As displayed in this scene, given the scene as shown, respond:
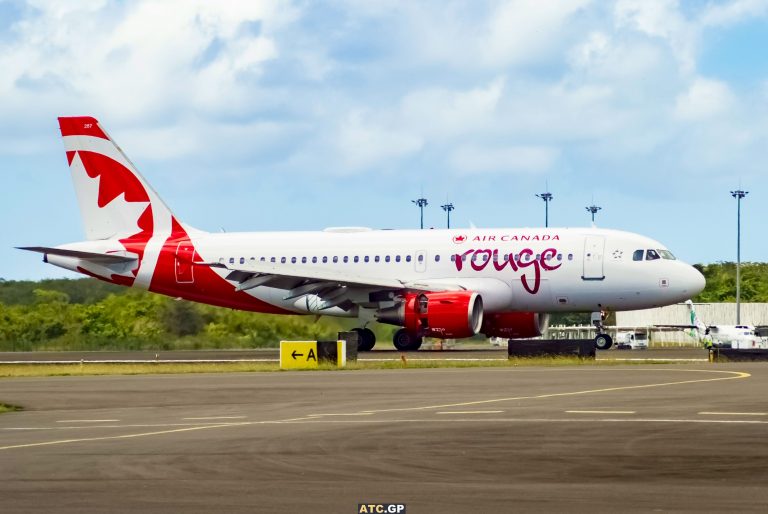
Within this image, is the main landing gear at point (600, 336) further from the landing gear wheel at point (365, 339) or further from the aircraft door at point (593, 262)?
the landing gear wheel at point (365, 339)

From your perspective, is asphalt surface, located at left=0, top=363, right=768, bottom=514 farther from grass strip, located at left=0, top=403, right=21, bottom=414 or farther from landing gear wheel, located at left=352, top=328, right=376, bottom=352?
landing gear wheel, located at left=352, top=328, right=376, bottom=352

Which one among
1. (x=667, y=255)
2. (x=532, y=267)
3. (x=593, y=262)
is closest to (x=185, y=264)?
(x=532, y=267)

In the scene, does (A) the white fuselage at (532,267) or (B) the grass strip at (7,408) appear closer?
(B) the grass strip at (7,408)

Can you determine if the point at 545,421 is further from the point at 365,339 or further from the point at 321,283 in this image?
the point at 365,339

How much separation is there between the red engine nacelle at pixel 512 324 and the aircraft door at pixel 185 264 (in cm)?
1278

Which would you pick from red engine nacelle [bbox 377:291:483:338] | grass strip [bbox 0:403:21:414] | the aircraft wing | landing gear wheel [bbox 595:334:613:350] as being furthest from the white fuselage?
grass strip [bbox 0:403:21:414]

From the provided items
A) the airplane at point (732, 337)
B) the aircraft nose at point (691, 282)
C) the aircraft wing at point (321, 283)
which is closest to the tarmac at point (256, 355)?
the aircraft nose at point (691, 282)

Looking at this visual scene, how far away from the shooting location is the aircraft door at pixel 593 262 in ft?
170

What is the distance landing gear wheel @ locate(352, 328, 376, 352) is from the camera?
181 ft

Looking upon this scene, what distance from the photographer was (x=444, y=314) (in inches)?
1992

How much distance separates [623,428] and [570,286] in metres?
32.5

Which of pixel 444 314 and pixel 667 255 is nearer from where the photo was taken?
pixel 444 314

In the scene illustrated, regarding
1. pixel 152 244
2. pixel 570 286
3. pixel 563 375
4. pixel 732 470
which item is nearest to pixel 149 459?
pixel 732 470

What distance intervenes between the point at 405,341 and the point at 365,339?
181 cm
